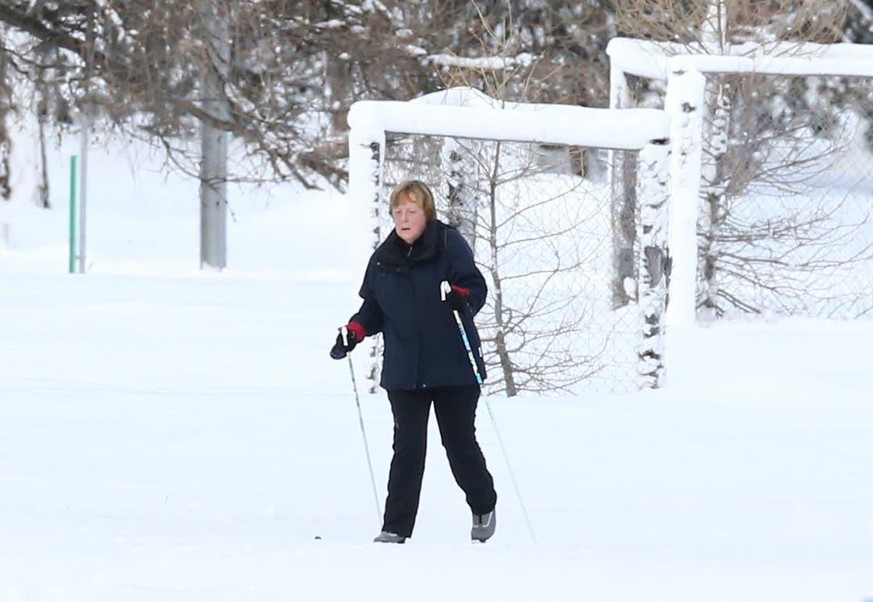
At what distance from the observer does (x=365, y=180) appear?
27.9ft

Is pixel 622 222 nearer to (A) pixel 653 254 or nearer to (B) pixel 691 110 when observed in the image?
(A) pixel 653 254

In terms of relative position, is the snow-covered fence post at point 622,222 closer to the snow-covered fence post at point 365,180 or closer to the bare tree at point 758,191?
the bare tree at point 758,191

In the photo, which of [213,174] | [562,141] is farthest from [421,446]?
[213,174]

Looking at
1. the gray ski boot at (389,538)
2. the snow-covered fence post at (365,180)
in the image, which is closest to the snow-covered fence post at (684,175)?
the snow-covered fence post at (365,180)

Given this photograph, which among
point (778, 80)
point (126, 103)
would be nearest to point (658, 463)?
point (778, 80)

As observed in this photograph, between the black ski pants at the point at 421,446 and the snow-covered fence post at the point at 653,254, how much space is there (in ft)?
10.9

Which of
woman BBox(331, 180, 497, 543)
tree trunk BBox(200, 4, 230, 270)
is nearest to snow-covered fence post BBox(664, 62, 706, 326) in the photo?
woman BBox(331, 180, 497, 543)

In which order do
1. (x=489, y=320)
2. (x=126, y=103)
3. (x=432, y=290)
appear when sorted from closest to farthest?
(x=432, y=290), (x=489, y=320), (x=126, y=103)

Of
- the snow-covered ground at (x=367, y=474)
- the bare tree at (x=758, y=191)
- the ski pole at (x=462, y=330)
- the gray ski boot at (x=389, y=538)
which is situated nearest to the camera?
the snow-covered ground at (x=367, y=474)

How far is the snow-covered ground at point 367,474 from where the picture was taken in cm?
445

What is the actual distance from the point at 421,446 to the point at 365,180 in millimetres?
3031

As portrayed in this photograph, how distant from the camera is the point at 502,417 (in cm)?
818

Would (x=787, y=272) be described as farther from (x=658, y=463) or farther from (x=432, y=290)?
(x=432, y=290)

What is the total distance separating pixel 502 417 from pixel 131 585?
4.07m
